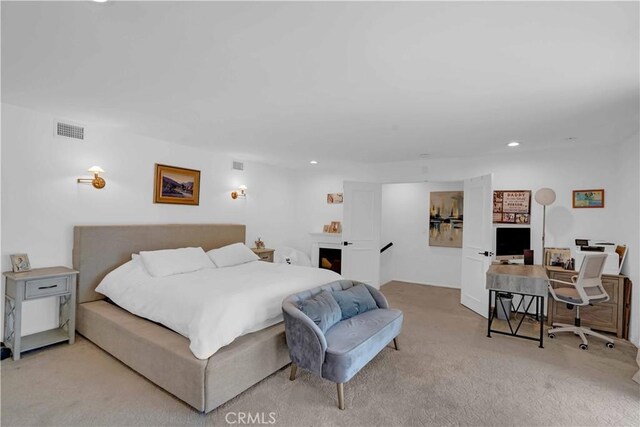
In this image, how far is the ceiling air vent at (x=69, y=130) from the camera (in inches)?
134

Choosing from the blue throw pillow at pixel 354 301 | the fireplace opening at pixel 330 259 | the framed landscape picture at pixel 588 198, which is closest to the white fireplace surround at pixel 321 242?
the fireplace opening at pixel 330 259

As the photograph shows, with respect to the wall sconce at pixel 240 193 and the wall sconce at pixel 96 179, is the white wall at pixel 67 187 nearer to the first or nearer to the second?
the wall sconce at pixel 96 179

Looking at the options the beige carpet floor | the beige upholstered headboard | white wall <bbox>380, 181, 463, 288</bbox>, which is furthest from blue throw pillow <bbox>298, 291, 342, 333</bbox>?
white wall <bbox>380, 181, 463, 288</bbox>

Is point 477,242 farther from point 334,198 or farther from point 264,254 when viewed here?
point 264,254

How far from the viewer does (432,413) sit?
227 cm

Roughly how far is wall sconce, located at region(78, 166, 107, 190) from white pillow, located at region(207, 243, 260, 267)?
59.0 inches

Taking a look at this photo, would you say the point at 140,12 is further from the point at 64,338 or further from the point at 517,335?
the point at 517,335

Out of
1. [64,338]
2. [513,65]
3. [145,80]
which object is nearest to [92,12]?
[145,80]

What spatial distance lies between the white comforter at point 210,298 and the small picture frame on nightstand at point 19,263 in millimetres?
668

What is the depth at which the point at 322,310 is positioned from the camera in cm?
269

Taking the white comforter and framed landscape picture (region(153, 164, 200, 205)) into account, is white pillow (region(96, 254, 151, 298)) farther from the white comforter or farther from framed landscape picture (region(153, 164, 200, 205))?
framed landscape picture (region(153, 164, 200, 205))

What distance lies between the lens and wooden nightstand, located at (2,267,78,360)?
2877 mm

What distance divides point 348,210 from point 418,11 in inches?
176

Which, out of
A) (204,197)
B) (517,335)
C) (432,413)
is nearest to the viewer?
(432,413)
